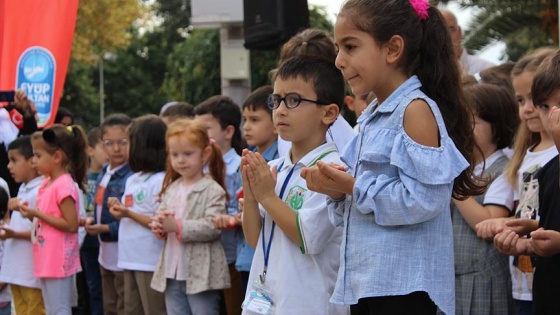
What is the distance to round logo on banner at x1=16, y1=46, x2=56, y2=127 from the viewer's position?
705 centimetres

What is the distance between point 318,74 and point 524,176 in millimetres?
1159

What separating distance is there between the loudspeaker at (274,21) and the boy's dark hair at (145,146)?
1124mm

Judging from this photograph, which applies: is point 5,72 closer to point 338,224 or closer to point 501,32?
point 338,224

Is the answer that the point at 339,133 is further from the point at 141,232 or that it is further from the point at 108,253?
the point at 108,253

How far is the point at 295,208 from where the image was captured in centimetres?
386

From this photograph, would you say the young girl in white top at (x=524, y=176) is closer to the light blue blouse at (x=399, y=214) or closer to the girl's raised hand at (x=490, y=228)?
the girl's raised hand at (x=490, y=228)

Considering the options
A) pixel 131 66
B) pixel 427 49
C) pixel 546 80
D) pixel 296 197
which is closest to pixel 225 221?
pixel 296 197

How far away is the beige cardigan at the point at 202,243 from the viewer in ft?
18.8

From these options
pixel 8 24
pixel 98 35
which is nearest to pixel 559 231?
pixel 8 24

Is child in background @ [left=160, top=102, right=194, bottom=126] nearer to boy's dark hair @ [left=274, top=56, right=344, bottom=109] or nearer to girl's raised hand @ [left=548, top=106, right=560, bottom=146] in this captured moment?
boy's dark hair @ [left=274, top=56, right=344, bottom=109]

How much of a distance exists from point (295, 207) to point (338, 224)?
0.46 metres

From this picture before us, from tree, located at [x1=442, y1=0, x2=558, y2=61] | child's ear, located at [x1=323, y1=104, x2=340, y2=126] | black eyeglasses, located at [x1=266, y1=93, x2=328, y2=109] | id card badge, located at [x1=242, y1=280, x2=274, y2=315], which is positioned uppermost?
tree, located at [x1=442, y1=0, x2=558, y2=61]

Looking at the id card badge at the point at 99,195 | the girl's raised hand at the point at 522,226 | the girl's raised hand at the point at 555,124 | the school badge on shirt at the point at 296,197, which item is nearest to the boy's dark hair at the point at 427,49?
the girl's raised hand at the point at 555,124

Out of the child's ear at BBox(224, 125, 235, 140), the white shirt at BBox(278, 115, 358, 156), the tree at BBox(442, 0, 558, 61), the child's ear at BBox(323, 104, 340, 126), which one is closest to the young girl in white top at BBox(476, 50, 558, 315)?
the white shirt at BBox(278, 115, 358, 156)
